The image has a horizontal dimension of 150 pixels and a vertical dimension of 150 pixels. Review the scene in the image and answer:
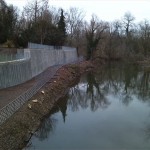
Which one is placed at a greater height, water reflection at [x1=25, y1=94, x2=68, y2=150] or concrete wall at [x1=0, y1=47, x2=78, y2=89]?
concrete wall at [x1=0, y1=47, x2=78, y2=89]

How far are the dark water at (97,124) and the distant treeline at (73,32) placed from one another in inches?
734

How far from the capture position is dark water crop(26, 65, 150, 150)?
1575 centimetres

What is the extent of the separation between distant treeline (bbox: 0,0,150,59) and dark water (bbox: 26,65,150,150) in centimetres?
1863

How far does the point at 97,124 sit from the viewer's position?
19469 millimetres

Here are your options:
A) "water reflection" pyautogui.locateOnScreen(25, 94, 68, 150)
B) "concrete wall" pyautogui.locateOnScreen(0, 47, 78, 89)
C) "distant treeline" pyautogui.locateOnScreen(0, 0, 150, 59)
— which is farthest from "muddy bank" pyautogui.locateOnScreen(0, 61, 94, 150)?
"distant treeline" pyautogui.locateOnScreen(0, 0, 150, 59)

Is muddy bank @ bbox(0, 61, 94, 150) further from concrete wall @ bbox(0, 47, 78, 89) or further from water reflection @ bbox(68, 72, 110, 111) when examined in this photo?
concrete wall @ bbox(0, 47, 78, 89)

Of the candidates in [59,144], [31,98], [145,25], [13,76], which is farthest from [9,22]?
[145,25]

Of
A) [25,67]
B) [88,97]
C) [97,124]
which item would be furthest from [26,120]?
[88,97]

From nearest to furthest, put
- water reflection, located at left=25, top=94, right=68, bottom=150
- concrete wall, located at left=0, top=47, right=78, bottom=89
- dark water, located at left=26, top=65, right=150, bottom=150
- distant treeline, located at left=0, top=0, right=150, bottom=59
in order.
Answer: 1. dark water, located at left=26, top=65, right=150, bottom=150
2. water reflection, located at left=25, top=94, right=68, bottom=150
3. concrete wall, located at left=0, top=47, right=78, bottom=89
4. distant treeline, located at left=0, top=0, right=150, bottom=59

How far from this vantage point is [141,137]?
1675cm

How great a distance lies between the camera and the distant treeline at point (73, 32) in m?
47.2

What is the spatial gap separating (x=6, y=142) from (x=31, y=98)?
7774 mm

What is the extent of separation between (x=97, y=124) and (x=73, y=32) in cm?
7004

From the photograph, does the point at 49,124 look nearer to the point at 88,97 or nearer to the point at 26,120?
the point at 26,120
